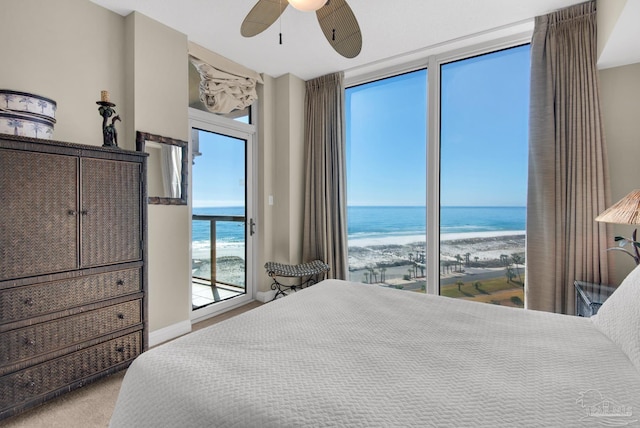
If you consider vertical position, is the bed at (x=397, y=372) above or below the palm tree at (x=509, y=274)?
above

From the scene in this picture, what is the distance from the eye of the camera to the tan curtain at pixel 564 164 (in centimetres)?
223

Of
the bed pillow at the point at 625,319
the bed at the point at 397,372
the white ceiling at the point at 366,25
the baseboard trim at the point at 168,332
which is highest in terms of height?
the white ceiling at the point at 366,25

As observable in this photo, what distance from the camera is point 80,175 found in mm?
1833

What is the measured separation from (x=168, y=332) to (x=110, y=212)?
4.08 ft

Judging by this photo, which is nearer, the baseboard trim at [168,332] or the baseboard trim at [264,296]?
the baseboard trim at [168,332]

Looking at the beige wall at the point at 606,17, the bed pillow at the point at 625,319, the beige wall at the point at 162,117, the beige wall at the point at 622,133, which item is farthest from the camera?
the beige wall at the point at 162,117

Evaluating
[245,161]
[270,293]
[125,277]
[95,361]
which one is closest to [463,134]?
[245,161]

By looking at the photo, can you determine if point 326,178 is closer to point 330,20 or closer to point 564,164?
point 330,20

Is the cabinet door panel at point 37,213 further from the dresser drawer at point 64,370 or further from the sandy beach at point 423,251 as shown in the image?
the sandy beach at point 423,251

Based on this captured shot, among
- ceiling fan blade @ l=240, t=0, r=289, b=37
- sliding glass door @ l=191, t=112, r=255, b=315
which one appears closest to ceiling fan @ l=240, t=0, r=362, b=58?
ceiling fan blade @ l=240, t=0, r=289, b=37

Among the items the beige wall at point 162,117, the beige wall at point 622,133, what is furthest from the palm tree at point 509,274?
the beige wall at point 162,117

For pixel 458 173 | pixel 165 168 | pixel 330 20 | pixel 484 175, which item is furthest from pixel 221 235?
pixel 484 175

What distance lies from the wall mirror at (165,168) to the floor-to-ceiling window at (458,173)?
2.19 m

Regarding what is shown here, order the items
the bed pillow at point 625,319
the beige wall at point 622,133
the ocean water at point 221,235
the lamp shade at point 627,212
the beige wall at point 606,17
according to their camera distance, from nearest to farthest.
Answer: the bed pillow at point 625,319 → the lamp shade at point 627,212 → the beige wall at point 606,17 → the beige wall at point 622,133 → the ocean water at point 221,235
